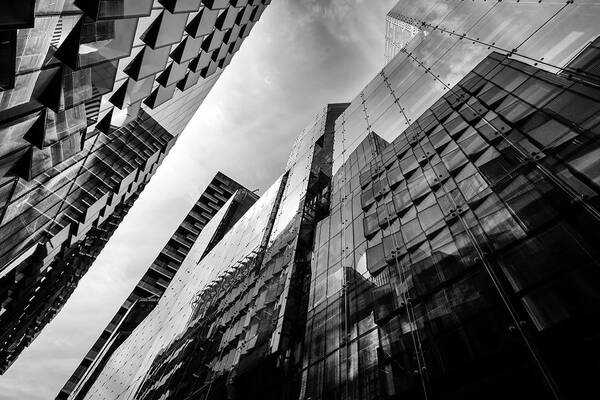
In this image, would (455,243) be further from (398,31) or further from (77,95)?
(398,31)

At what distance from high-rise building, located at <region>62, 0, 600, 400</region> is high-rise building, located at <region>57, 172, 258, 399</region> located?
138 feet

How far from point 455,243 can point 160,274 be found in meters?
74.1

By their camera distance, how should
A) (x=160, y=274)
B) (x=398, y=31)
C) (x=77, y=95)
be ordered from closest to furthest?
(x=77, y=95) < (x=398, y=31) < (x=160, y=274)

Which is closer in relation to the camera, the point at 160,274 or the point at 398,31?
the point at 398,31

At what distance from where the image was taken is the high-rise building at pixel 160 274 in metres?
60.5

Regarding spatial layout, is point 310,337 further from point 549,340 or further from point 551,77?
point 551,77

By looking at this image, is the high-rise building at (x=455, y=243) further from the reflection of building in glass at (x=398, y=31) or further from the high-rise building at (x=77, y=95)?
the high-rise building at (x=77, y=95)

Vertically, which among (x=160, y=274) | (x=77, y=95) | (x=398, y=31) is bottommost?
(x=77, y=95)

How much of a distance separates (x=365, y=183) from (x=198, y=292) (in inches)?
1058

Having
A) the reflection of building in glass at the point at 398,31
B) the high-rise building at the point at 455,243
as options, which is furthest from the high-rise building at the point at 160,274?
the high-rise building at the point at 455,243

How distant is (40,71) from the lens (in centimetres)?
691

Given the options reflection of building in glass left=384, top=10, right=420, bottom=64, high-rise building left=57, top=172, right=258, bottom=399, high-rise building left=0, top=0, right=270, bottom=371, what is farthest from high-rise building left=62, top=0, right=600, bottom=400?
high-rise building left=57, top=172, right=258, bottom=399

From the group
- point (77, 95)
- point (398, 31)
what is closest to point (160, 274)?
point (398, 31)

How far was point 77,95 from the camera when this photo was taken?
8570 mm
